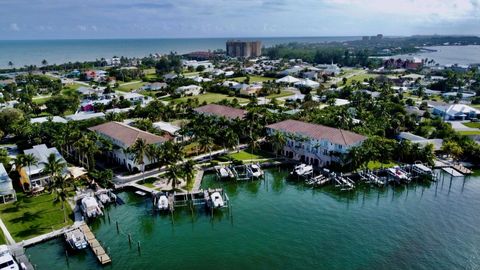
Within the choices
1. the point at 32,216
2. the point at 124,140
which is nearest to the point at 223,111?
the point at 124,140

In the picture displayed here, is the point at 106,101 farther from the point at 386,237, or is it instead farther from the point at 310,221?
the point at 386,237

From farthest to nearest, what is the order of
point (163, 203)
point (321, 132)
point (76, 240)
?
1. point (321, 132)
2. point (163, 203)
3. point (76, 240)

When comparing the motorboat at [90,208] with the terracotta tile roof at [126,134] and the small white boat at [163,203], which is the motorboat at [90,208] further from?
the terracotta tile roof at [126,134]

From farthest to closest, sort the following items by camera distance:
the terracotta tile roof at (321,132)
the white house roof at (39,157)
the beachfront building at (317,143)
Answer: the terracotta tile roof at (321,132)
the beachfront building at (317,143)
the white house roof at (39,157)

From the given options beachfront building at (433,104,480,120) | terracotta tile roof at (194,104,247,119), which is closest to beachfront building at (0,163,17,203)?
terracotta tile roof at (194,104,247,119)

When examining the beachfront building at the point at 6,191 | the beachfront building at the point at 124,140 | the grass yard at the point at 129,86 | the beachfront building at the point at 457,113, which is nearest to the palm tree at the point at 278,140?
the beachfront building at the point at 124,140

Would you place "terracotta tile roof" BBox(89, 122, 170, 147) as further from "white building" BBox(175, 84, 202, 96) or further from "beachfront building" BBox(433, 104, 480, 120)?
"beachfront building" BBox(433, 104, 480, 120)

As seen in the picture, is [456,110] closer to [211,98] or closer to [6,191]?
[211,98]
